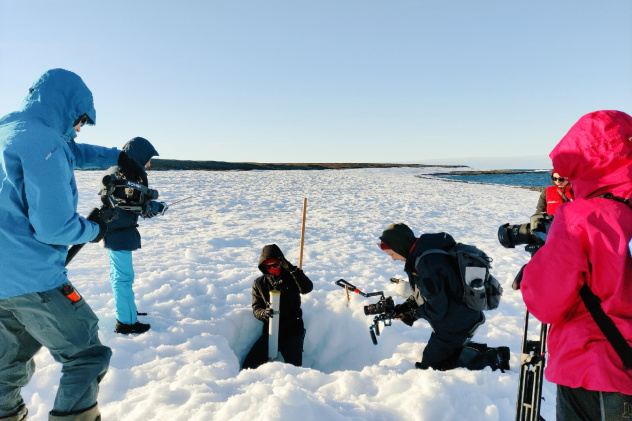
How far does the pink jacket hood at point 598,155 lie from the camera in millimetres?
1493

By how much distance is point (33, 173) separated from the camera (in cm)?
180

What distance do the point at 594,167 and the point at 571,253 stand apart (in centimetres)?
39

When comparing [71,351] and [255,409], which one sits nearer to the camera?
[71,351]

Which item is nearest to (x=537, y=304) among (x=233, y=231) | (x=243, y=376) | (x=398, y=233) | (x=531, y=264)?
(x=531, y=264)

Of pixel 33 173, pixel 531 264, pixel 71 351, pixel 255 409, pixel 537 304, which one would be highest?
pixel 33 173

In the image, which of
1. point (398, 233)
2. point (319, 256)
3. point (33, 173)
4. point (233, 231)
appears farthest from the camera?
point (233, 231)

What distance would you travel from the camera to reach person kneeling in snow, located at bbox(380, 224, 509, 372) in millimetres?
2990

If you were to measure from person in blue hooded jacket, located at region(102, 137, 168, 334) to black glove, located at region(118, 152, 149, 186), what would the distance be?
0.36 metres

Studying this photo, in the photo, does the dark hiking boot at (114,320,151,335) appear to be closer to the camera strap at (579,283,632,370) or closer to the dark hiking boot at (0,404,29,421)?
the dark hiking boot at (0,404,29,421)

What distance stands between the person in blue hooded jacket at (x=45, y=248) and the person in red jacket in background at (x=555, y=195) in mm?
4702

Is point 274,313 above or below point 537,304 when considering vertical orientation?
below

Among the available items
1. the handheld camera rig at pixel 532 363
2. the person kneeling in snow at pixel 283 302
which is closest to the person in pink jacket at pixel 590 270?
the handheld camera rig at pixel 532 363

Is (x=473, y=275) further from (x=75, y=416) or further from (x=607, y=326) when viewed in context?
(x=75, y=416)

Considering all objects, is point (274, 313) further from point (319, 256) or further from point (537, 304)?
point (319, 256)
